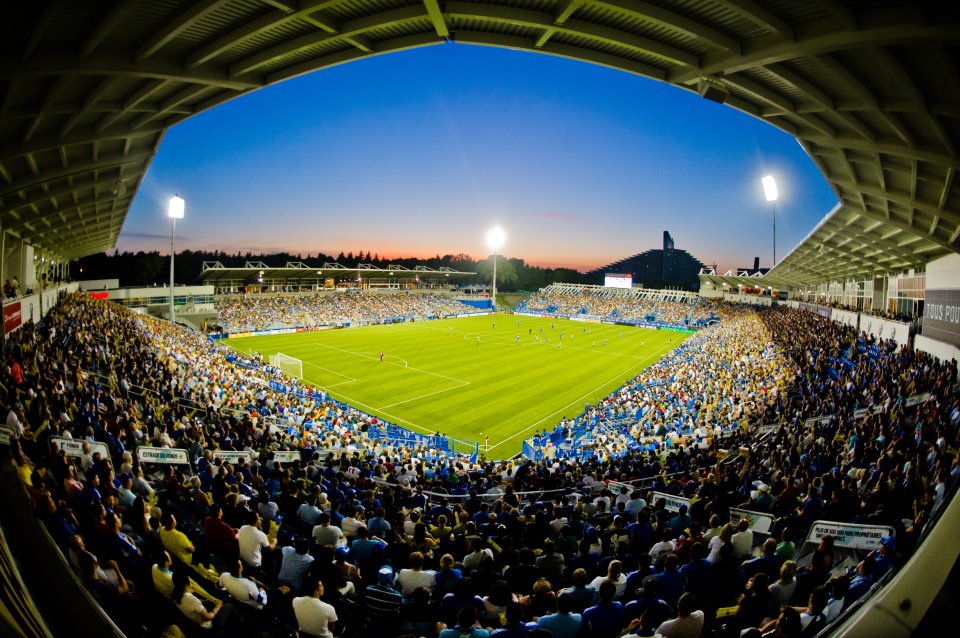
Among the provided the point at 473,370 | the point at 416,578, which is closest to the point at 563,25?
the point at 416,578

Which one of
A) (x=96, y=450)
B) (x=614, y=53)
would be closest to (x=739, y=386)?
(x=614, y=53)

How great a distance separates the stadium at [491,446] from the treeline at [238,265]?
5610cm

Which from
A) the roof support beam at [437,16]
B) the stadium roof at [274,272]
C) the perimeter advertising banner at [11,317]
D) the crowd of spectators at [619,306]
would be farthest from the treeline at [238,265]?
the roof support beam at [437,16]

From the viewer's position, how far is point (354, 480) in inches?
373

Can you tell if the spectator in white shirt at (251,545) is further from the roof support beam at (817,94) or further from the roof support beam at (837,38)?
the roof support beam at (817,94)

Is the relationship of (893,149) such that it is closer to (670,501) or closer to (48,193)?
(670,501)

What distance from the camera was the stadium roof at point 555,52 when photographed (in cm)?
637

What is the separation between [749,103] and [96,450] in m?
14.7

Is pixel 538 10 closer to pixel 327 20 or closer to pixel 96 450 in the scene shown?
pixel 327 20

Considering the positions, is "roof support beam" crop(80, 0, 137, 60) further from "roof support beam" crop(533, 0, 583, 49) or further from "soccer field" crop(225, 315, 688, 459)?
"soccer field" crop(225, 315, 688, 459)

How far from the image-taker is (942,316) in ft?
56.6

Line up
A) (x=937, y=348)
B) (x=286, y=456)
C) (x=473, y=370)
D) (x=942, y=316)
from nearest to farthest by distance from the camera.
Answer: (x=286, y=456) < (x=937, y=348) < (x=942, y=316) < (x=473, y=370)

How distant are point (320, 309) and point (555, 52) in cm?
6005

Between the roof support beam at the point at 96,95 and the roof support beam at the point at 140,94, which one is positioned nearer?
the roof support beam at the point at 96,95
